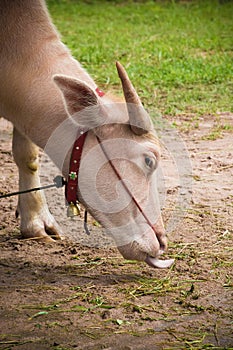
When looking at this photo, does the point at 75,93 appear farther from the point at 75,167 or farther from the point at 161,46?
the point at 161,46

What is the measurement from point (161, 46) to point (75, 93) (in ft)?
19.5

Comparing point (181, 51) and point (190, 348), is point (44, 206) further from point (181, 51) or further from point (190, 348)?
point (181, 51)

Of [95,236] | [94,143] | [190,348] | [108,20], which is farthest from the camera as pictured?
[108,20]

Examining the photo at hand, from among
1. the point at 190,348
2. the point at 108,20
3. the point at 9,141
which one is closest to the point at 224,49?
the point at 108,20

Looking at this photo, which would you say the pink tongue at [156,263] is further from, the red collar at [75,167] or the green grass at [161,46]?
the green grass at [161,46]

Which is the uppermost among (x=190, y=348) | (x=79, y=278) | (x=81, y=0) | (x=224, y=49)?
(x=190, y=348)

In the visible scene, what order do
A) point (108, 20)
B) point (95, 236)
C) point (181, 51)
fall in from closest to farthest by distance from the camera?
1. point (95, 236)
2. point (181, 51)
3. point (108, 20)

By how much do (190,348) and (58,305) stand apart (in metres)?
0.75

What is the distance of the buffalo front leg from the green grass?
2454mm

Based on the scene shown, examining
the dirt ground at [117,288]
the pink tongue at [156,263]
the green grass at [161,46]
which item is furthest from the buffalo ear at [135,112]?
the green grass at [161,46]

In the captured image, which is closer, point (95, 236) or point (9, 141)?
point (95, 236)

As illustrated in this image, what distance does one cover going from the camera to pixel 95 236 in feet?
14.8

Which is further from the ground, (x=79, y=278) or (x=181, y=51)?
(x=79, y=278)

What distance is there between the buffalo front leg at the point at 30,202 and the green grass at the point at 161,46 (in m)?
2.45
